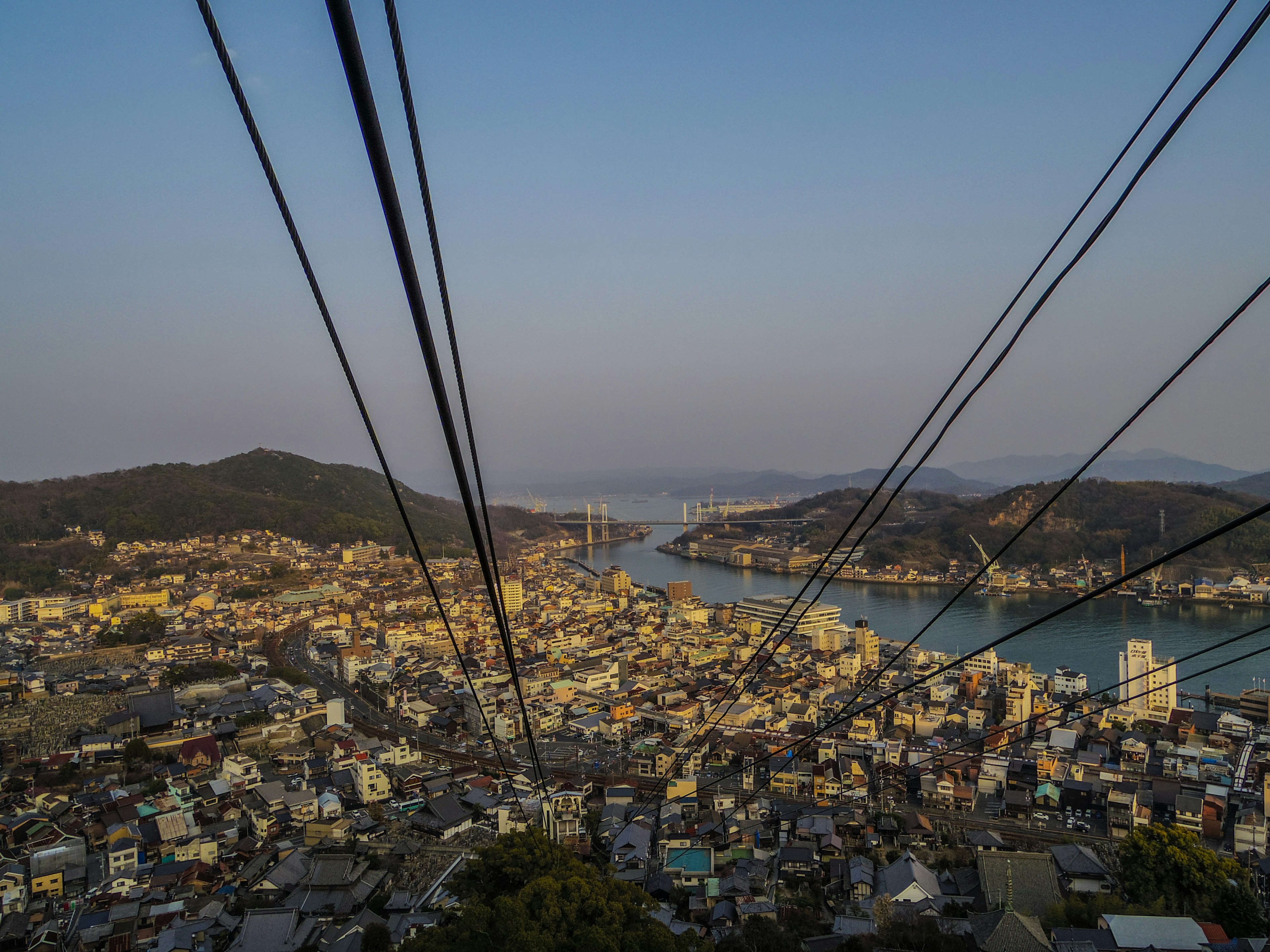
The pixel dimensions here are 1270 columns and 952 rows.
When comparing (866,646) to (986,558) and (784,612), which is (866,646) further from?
(986,558)

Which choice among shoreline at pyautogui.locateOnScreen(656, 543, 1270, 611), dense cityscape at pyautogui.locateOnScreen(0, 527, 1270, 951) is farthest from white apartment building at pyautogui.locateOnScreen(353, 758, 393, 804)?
shoreline at pyautogui.locateOnScreen(656, 543, 1270, 611)

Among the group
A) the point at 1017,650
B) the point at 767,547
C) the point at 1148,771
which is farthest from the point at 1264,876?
the point at 767,547

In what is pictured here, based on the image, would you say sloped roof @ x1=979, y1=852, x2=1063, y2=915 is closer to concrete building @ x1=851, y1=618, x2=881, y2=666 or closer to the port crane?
concrete building @ x1=851, y1=618, x2=881, y2=666

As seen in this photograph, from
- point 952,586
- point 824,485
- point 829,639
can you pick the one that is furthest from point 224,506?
point 824,485

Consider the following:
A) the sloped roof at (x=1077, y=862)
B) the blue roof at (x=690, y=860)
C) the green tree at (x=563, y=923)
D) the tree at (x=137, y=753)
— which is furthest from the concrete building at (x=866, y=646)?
the tree at (x=137, y=753)

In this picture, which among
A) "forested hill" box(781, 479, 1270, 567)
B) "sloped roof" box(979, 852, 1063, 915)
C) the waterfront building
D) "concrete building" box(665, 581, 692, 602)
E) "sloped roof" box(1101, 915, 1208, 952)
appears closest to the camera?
"sloped roof" box(1101, 915, 1208, 952)
